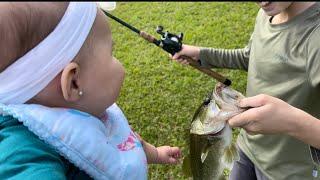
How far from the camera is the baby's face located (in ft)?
4.00

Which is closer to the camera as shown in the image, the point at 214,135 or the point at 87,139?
the point at 87,139

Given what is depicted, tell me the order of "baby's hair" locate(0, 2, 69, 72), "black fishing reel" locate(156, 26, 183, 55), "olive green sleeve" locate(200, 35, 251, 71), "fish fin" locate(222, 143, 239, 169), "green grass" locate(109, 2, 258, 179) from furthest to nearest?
"green grass" locate(109, 2, 258, 179) → "olive green sleeve" locate(200, 35, 251, 71) → "black fishing reel" locate(156, 26, 183, 55) → "fish fin" locate(222, 143, 239, 169) → "baby's hair" locate(0, 2, 69, 72)

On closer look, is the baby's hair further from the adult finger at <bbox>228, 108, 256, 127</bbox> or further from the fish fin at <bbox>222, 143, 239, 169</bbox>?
the fish fin at <bbox>222, 143, 239, 169</bbox>

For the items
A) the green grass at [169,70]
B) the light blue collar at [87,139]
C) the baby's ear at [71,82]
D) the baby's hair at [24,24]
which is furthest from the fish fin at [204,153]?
the green grass at [169,70]

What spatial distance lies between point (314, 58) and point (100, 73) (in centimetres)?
85

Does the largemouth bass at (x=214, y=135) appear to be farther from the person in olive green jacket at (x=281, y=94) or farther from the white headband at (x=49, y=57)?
the white headband at (x=49, y=57)

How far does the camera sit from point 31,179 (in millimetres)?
1090

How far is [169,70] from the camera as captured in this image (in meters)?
3.88

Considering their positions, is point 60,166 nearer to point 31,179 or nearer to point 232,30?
point 31,179

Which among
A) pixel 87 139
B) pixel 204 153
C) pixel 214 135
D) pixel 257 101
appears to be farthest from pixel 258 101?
pixel 87 139

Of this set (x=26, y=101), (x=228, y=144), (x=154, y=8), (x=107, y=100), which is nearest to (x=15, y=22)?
(x=26, y=101)

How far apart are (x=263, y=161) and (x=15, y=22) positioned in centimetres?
134

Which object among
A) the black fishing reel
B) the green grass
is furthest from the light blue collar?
the green grass

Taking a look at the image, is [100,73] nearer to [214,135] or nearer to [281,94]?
[214,135]
